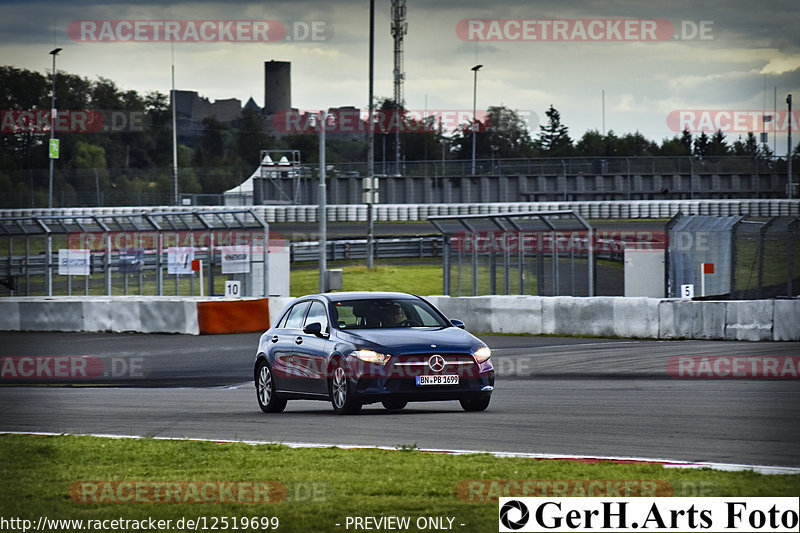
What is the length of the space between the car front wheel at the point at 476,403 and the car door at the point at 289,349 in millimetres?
1847

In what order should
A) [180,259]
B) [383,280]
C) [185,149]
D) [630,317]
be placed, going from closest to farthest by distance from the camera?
[630,317] < [180,259] < [383,280] < [185,149]

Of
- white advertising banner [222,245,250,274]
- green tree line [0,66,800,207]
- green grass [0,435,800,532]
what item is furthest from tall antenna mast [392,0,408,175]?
green grass [0,435,800,532]

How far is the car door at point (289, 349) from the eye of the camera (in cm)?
1373

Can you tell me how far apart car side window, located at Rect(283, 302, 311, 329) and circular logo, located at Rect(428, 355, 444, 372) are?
211 centimetres

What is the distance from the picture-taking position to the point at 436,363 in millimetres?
12523

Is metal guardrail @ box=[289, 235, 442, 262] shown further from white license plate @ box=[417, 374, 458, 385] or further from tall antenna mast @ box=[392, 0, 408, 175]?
white license plate @ box=[417, 374, 458, 385]

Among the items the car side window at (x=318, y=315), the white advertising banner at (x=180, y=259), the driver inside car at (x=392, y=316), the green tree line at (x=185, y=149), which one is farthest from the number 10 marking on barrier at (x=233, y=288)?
the green tree line at (x=185, y=149)

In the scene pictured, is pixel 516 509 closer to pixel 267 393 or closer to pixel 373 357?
pixel 373 357

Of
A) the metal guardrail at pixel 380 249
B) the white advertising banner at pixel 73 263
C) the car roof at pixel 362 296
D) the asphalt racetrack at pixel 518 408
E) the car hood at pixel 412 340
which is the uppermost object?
the metal guardrail at pixel 380 249

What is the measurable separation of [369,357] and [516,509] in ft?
19.5

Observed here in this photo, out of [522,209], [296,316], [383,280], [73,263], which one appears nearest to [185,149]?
[522,209]

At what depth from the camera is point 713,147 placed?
108562 millimetres

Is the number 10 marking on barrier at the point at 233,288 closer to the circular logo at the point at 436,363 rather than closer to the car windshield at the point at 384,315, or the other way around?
the car windshield at the point at 384,315

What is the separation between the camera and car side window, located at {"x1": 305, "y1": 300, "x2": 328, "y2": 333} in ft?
44.3
